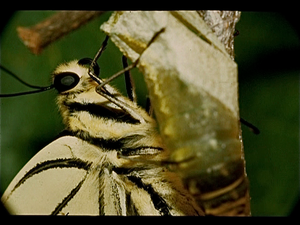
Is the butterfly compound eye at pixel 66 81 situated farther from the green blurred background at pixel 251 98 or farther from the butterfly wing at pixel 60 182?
the green blurred background at pixel 251 98

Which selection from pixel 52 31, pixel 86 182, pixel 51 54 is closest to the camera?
pixel 52 31

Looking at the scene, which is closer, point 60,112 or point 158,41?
point 158,41

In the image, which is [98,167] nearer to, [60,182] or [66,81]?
[60,182]

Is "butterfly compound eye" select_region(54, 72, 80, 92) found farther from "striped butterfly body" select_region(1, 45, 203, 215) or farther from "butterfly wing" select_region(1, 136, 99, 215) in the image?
"butterfly wing" select_region(1, 136, 99, 215)

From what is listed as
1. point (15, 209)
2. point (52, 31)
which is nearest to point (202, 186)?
point (52, 31)

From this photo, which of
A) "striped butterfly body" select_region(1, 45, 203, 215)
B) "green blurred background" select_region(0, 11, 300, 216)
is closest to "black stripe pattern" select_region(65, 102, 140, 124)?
Result: "striped butterfly body" select_region(1, 45, 203, 215)

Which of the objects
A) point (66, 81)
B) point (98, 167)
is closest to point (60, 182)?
point (98, 167)

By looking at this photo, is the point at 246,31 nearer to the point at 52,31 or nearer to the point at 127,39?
the point at 127,39
